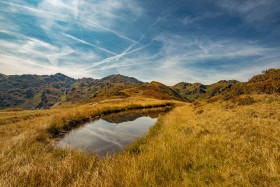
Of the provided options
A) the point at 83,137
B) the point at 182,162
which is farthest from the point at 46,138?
the point at 182,162

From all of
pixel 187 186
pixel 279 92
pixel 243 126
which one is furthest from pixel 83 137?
pixel 279 92

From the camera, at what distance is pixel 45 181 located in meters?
3.47

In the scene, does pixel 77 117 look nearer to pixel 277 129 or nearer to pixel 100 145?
pixel 100 145

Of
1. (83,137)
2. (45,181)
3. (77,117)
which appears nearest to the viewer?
(45,181)

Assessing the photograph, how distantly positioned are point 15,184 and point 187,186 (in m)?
4.30

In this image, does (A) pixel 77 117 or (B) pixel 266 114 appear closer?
(B) pixel 266 114

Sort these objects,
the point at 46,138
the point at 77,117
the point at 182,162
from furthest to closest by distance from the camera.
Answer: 1. the point at 77,117
2. the point at 46,138
3. the point at 182,162

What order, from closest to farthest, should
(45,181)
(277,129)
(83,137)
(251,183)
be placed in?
(251,183), (45,181), (277,129), (83,137)

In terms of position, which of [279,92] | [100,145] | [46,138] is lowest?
[100,145]

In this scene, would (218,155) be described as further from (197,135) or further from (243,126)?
(243,126)

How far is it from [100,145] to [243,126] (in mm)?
9315

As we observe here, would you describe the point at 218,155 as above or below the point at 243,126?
below

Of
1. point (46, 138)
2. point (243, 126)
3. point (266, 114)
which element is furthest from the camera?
point (46, 138)

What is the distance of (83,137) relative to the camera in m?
10.3
